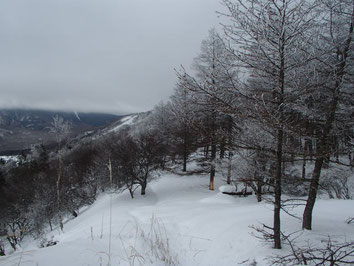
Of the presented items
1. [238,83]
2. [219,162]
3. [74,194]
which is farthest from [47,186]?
[238,83]

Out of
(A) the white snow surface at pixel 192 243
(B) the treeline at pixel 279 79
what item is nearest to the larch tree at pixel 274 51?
(B) the treeline at pixel 279 79

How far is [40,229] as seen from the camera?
68.2 ft

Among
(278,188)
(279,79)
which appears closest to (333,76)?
(279,79)

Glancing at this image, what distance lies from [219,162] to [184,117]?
11.7m

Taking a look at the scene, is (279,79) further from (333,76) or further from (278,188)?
(278,188)

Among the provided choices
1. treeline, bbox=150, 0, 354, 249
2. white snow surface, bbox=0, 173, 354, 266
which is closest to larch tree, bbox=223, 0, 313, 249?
treeline, bbox=150, 0, 354, 249

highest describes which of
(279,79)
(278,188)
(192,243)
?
(279,79)

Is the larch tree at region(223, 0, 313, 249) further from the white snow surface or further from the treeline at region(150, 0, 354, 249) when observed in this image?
the white snow surface

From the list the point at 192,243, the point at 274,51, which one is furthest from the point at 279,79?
the point at 192,243

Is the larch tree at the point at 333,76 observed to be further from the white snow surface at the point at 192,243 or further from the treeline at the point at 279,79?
the white snow surface at the point at 192,243

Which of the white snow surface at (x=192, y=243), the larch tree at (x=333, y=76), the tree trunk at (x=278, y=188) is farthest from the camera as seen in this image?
the larch tree at (x=333, y=76)

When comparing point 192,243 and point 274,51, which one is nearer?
point 274,51

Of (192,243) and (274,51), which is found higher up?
(274,51)

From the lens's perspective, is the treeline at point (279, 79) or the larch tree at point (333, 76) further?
the larch tree at point (333, 76)
